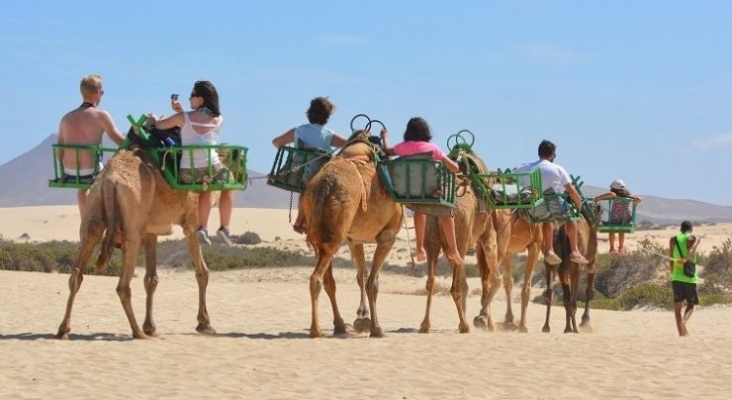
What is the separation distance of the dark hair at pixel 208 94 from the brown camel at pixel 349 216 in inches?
52.8

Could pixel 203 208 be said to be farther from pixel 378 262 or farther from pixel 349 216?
pixel 378 262

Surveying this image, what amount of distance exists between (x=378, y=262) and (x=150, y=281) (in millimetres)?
2654

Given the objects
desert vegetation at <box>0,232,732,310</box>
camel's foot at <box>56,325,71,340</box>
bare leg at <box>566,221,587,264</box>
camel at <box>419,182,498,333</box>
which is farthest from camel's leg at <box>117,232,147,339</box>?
desert vegetation at <box>0,232,732,310</box>

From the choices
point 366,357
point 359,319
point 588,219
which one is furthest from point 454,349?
point 588,219

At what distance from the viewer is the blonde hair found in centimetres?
1375

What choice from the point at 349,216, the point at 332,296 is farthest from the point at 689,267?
the point at 349,216

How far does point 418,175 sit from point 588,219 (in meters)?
5.65

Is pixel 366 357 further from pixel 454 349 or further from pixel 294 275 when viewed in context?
pixel 294 275

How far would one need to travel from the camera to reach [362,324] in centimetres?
1526

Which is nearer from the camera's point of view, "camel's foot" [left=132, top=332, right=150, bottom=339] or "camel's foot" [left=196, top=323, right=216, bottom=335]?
"camel's foot" [left=132, top=332, right=150, bottom=339]

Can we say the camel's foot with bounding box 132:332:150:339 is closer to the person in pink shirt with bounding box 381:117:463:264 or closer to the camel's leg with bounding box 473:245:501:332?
the person in pink shirt with bounding box 381:117:463:264

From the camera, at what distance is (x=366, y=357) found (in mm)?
12430

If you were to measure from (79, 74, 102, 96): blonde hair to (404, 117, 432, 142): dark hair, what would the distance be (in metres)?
3.60

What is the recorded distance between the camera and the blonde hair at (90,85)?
1375cm
